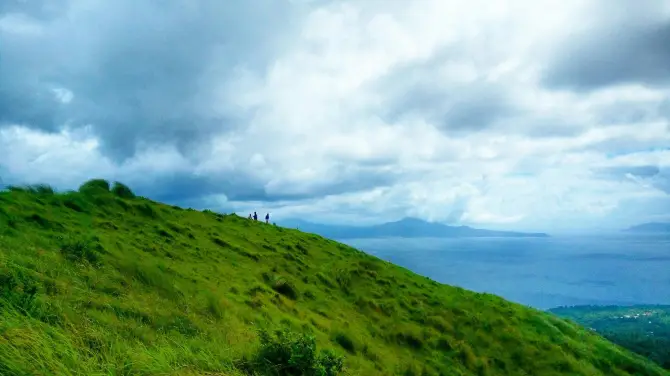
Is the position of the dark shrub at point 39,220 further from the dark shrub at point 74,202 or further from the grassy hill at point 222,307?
the dark shrub at point 74,202

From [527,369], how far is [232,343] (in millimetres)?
19443

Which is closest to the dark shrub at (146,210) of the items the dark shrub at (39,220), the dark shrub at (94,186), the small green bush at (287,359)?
the dark shrub at (94,186)

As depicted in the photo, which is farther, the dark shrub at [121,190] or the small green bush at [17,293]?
the dark shrub at [121,190]

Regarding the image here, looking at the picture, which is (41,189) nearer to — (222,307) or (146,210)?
(146,210)

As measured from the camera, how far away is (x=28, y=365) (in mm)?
6387

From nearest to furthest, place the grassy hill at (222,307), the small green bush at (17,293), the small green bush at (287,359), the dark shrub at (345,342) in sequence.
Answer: the grassy hill at (222,307)
the small green bush at (17,293)
the small green bush at (287,359)
the dark shrub at (345,342)

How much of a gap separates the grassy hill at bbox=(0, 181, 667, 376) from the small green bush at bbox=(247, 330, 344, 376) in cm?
3

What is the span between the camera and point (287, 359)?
8.95 meters

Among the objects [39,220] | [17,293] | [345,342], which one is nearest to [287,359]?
[17,293]

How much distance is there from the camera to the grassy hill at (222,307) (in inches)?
324

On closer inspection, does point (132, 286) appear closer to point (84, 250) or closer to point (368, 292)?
point (84, 250)

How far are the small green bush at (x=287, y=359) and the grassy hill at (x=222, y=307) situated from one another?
0.03 metres

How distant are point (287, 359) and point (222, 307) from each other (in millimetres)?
5711

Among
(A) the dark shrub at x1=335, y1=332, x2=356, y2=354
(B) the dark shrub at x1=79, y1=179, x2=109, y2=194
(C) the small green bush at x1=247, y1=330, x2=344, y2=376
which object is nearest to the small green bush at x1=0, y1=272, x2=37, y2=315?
(C) the small green bush at x1=247, y1=330, x2=344, y2=376
